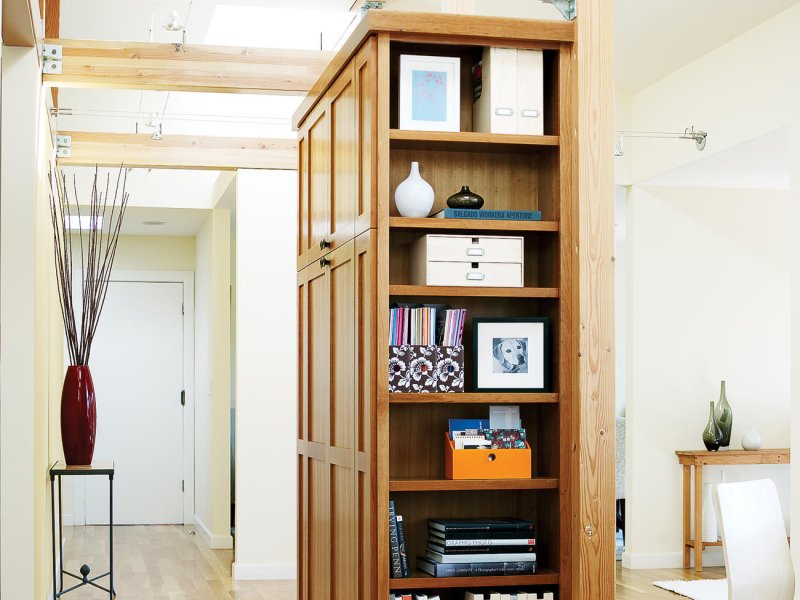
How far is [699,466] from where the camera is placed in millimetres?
6777

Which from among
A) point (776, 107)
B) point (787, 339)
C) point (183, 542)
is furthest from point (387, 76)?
point (183, 542)

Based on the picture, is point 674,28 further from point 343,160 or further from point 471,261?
point 471,261

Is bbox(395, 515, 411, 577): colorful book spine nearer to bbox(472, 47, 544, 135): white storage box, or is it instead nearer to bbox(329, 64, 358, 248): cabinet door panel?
bbox(329, 64, 358, 248): cabinet door panel

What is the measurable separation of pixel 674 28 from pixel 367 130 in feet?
11.7

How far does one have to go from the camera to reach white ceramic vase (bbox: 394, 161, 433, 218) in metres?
3.11

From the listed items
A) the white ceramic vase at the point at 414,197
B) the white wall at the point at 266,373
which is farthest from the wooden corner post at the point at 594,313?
the white wall at the point at 266,373

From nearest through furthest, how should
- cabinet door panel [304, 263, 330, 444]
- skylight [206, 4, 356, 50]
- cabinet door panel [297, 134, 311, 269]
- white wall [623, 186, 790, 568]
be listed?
1. cabinet door panel [304, 263, 330, 444]
2. cabinet door panel [297, 134, 311, 269]
3. skylight [206, 4, 356, 50]
4. white wall [623, 186, 790, 568]

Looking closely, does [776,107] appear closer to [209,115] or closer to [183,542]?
[209,115]

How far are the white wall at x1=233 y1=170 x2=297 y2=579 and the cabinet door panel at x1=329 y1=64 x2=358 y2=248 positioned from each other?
9.88 feet

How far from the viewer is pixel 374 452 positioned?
2.99 meters

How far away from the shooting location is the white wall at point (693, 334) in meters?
6.99

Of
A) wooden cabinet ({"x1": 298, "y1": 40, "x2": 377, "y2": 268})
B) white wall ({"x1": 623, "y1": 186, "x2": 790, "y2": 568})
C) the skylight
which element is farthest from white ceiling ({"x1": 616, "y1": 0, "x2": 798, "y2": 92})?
wooden cabinet ({"x1": 298, "y1": 40, "x2": 377, "y2": 268})

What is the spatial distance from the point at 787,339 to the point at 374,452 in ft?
17.4

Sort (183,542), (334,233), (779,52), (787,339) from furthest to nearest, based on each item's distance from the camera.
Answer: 1. (183,542)
2. (787,339)
3. (779,52)
4. (334,233)
